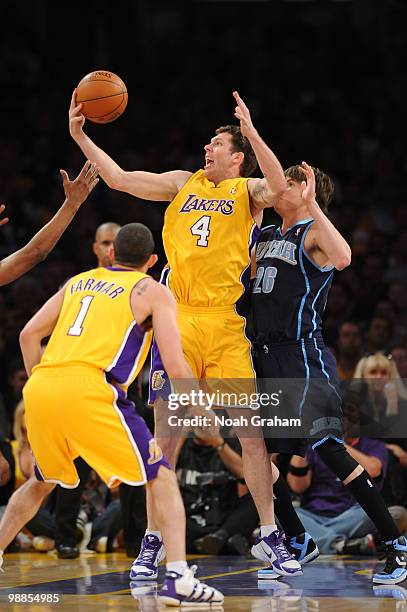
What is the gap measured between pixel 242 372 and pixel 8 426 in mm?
3959

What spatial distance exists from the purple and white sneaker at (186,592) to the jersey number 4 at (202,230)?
2.29m

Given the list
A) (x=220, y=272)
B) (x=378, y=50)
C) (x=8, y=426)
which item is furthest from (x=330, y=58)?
(x=220, y=272)

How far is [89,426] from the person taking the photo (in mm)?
5488

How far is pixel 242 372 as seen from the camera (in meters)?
6.90

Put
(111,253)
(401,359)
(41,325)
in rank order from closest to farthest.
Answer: (41,325), (111,253), (401,359)

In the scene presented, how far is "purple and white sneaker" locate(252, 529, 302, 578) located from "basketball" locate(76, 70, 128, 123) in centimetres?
303

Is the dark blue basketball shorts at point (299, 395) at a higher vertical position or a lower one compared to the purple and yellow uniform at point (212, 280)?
lower

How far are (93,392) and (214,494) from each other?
3971 millimetres

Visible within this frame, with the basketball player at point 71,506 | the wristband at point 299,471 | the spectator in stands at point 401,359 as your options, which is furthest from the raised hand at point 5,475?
the spectator in stands at point 401,359

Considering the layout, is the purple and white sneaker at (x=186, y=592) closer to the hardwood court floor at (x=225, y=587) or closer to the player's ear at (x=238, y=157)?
the hardwood court floor at (x=225, y=587)

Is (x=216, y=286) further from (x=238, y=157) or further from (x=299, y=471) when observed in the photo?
(x=299, y=471)

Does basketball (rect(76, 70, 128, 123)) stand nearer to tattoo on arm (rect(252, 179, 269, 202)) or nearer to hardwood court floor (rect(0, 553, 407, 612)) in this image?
tattoo on arm (rect(252, 179, 269, 202))

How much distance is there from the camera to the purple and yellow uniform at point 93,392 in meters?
5.49

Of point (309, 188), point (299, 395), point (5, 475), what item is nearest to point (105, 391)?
point (299, 395)
